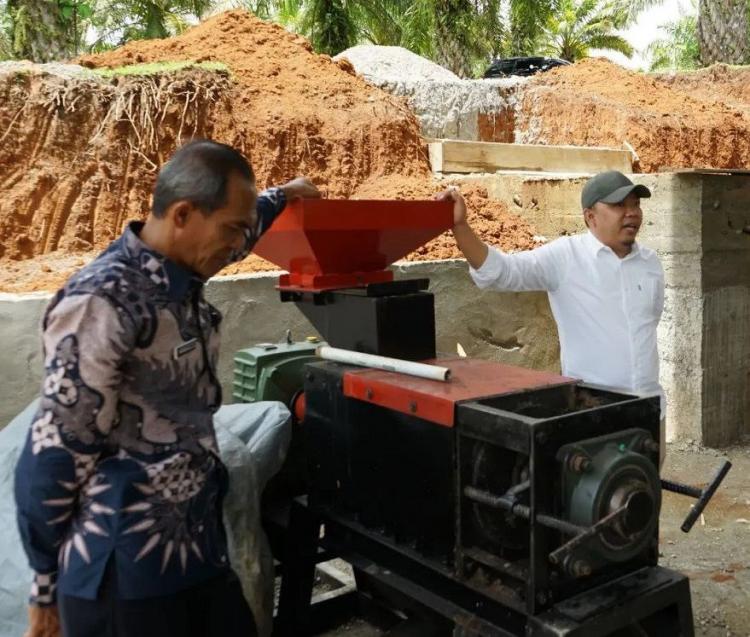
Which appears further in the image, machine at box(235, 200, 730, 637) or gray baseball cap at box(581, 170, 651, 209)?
gray baseball cap at box(581, 170, 651, 209)

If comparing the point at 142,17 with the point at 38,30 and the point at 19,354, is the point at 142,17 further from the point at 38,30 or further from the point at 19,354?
the point at 19,354

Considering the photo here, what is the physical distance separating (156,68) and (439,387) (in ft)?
19.4

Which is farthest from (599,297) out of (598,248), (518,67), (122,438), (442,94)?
(518,67)

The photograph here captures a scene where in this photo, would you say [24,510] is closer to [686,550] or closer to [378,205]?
[378,205]

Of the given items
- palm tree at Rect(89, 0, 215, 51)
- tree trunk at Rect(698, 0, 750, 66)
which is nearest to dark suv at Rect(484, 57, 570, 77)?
tree trunk at Rect(698, 0, 750, 66)

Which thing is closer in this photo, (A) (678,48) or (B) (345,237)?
(B) (345,237)

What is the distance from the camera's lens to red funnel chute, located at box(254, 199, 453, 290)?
7.63 ft

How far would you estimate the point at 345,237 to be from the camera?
2.40 metres

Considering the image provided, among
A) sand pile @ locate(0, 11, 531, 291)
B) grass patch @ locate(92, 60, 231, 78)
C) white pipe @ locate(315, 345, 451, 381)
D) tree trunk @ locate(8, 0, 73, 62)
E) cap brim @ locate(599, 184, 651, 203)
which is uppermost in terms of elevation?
tree trunk @ locate(8, 0, 73, 62)

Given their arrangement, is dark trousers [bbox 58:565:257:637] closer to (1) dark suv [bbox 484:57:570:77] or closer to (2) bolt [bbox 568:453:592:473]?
(2) bolt [bbox 568:453:592:473]

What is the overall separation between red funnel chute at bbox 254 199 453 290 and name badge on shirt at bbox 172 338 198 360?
2.45ft

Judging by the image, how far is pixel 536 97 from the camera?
12016 millimetres

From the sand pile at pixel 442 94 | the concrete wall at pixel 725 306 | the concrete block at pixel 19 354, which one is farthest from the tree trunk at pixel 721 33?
the concrete block at pixel 19 354

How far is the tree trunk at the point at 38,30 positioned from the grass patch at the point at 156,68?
4197mm
